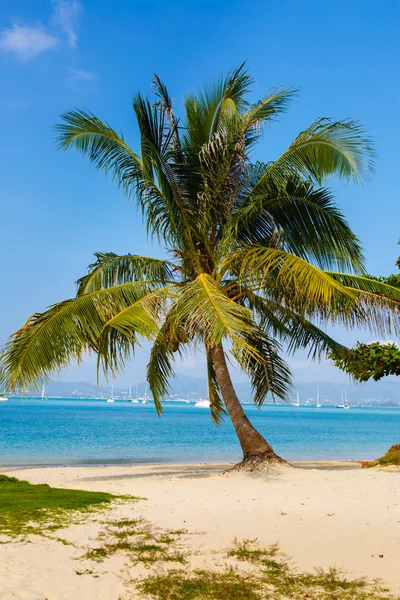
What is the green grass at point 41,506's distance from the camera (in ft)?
22.7

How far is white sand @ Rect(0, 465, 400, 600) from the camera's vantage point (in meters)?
5.04

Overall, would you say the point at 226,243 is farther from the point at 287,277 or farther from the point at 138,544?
the point at 138,544

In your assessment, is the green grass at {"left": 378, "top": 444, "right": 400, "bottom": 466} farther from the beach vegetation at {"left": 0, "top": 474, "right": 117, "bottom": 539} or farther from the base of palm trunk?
the beach vegetation at {"left": 0, "top": 474, "right": 117, "bottom": 539}

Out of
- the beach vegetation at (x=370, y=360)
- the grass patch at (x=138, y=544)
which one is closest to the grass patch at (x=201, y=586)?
the grass patch at (x=138, y=544)

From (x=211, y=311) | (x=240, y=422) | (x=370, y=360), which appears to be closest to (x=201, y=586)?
(x=211, y=311)

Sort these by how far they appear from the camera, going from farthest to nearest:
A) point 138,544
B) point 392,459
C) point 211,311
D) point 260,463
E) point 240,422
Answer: point 392,459 < point 240,422 < point 260,463 < point 211,311 < point 138,544

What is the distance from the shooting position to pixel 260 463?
40.2ft

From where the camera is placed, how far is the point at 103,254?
13.1 meters

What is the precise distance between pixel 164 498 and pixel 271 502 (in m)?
1.77

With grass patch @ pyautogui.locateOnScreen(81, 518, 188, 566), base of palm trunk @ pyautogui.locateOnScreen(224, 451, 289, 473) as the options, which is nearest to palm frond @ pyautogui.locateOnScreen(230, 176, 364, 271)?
base of palm trunk @ pyautogui.locateOnScreen(224, 451, 289, 473)

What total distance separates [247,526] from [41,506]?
118 inches

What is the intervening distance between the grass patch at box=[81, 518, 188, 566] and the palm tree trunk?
5.37 m

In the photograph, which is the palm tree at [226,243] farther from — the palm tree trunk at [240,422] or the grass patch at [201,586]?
the grass patch at [201,586]

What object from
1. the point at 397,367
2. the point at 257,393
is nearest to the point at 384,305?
the point at 397,367
